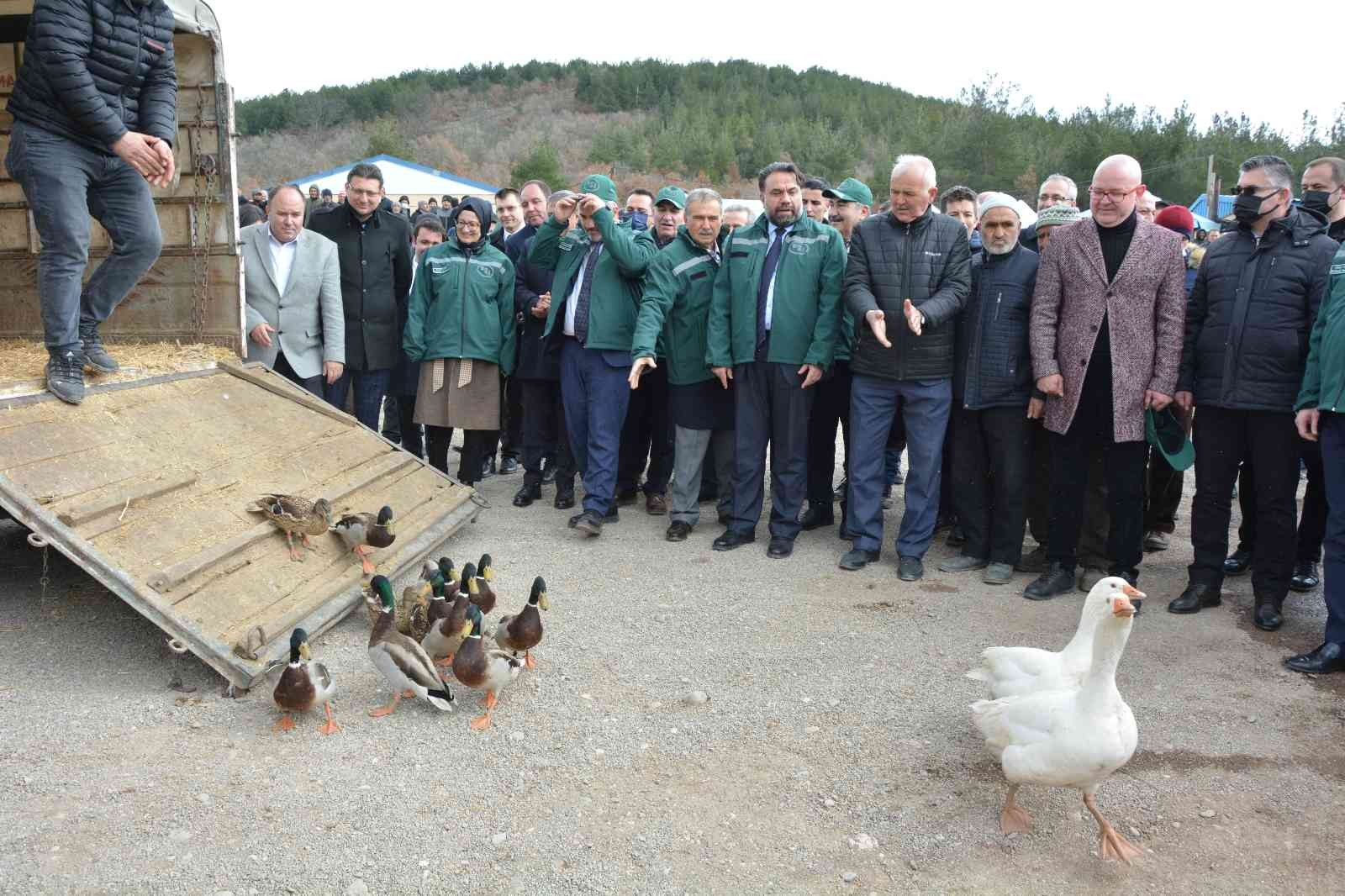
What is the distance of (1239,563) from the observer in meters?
6.41

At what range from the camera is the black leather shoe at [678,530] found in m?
6.96

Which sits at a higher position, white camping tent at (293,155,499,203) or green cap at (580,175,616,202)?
white camping tent at (293,155,499,203)

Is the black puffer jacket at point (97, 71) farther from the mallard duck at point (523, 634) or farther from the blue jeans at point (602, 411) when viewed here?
the mallard duck at point (523, 634)

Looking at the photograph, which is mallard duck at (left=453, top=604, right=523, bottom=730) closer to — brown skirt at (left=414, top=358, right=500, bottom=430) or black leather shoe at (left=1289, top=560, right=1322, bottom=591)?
brown skirt at (left=414, top=358, right=500, bottom=430)

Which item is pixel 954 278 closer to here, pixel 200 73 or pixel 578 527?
pixel 578 527

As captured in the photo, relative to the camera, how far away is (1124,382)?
5574mm

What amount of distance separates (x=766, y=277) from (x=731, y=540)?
185 centimetres

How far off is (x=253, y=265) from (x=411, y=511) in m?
2.37

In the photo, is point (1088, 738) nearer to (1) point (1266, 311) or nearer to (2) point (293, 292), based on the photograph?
(1) point (1266, 311)

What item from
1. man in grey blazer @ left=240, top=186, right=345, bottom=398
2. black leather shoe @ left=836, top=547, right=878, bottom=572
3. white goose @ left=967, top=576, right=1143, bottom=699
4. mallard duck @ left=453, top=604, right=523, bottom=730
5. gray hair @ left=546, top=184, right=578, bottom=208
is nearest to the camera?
white goose @ left=967, top=576, right=1143, bottom=699

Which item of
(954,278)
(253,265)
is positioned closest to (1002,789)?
(954,278)

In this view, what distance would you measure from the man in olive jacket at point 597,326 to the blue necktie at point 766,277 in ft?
2.97

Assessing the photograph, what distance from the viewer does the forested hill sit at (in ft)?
143

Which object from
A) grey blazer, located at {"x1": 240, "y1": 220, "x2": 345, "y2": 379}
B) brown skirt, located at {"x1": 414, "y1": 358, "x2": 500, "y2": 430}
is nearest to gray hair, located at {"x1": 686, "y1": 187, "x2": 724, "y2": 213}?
brown skirt, located at {"x1": 414, "y1": 358, "x2": 500, "y2": 430}
